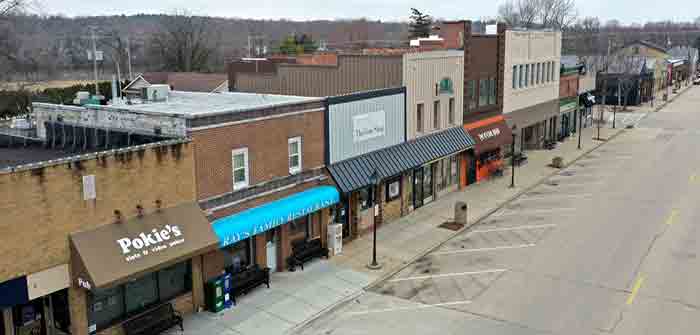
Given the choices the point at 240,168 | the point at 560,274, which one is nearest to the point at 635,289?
the point at 560,274

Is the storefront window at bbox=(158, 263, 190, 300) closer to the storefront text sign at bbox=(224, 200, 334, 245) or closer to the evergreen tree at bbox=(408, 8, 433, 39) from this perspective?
the storefront text sign at bbox=(224, 200, 334, 245)

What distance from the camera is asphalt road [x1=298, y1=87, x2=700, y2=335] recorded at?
710 inches

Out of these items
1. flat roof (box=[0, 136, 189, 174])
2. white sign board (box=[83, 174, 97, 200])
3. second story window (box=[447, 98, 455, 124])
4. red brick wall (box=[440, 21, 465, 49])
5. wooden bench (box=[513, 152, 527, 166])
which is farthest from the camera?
wooden bench (box=[513, 152, 527, 166])

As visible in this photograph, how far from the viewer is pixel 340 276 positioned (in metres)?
21.5

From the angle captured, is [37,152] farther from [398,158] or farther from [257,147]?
[398,158]

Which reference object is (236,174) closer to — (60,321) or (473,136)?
(60,321)

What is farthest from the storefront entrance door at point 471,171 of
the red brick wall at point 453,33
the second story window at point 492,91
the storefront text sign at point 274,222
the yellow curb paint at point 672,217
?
the storefront text sign at point 274,222

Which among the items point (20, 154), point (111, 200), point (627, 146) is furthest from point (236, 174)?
point (627, 146)

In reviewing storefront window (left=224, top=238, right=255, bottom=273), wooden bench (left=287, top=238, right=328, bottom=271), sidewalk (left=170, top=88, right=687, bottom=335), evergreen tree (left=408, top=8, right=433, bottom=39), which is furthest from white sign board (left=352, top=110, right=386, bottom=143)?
evergreen tree (left=408, top=8, right=433, bottom=39)

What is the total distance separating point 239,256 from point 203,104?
5.90 m

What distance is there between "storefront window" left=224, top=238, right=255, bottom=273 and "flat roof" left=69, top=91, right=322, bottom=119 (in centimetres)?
426

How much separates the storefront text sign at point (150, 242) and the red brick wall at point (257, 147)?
163cm

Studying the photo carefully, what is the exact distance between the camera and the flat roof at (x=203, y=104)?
1966cm

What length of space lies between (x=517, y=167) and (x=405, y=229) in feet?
54.3
